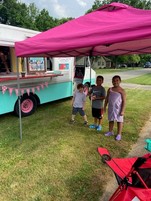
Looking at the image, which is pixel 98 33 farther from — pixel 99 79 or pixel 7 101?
pixel 7 101

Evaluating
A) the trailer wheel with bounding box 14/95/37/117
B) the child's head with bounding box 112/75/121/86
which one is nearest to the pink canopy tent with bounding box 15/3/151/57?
the child's head with bounding box 112/75/121/86

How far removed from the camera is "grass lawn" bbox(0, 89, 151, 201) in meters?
2.80

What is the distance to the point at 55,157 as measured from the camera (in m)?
3.68

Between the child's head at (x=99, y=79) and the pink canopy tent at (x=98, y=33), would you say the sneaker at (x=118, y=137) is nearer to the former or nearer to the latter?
the child's head at (x=99, y=79)

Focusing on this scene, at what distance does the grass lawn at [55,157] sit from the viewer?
2803 millimetres

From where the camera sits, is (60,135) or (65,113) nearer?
(60,135)

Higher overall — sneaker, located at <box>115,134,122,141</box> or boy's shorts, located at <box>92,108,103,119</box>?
boy's shorts, located at <box>92,108,103,119</box>

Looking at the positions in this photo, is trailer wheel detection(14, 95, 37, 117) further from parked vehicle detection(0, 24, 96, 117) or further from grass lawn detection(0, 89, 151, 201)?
grass lawn detection(0, 89, 151, 201)

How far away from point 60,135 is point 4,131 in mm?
1433

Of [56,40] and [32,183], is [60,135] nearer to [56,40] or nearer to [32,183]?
[32,183]

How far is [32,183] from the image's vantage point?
2973mm

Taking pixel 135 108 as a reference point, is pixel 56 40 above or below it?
above

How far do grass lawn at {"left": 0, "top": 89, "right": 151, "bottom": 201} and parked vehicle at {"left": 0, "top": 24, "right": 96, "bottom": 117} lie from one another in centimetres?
54

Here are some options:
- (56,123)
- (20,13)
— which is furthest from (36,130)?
(20,13)
